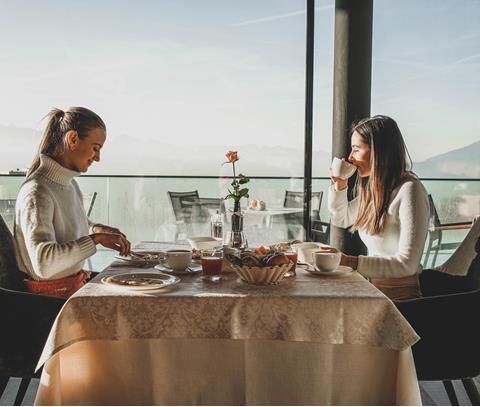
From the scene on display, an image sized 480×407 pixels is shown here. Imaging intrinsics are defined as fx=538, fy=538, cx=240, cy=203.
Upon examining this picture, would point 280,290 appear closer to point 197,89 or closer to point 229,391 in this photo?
point 229,391

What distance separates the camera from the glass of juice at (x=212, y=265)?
1.86m

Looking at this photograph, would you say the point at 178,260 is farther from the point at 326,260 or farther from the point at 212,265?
the point at 326,260

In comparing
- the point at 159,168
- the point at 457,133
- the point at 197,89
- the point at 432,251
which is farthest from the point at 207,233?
the point at 457,133

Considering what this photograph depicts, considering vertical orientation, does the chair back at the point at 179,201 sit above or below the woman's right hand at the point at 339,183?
below

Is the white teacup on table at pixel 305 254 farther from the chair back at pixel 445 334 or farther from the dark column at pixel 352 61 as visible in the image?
the dark column at pixel 352 61

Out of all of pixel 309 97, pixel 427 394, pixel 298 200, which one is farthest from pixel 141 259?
pixel 298 200

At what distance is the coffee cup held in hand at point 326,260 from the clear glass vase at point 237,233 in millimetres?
412

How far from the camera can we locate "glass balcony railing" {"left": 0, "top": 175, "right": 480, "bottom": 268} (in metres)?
5.34

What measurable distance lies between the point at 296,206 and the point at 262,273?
3.53 metres

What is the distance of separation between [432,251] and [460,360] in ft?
12.6

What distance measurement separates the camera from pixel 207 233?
18.6ft

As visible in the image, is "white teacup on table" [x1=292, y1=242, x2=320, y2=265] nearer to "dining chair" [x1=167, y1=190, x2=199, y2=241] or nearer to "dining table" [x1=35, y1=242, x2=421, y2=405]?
"dining table" [x1=35, y1=242, x2=421, y2=405]

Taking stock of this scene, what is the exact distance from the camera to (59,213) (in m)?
2.15

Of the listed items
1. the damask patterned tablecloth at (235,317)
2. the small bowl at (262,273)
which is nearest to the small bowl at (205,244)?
the small bowl at (262,273)
